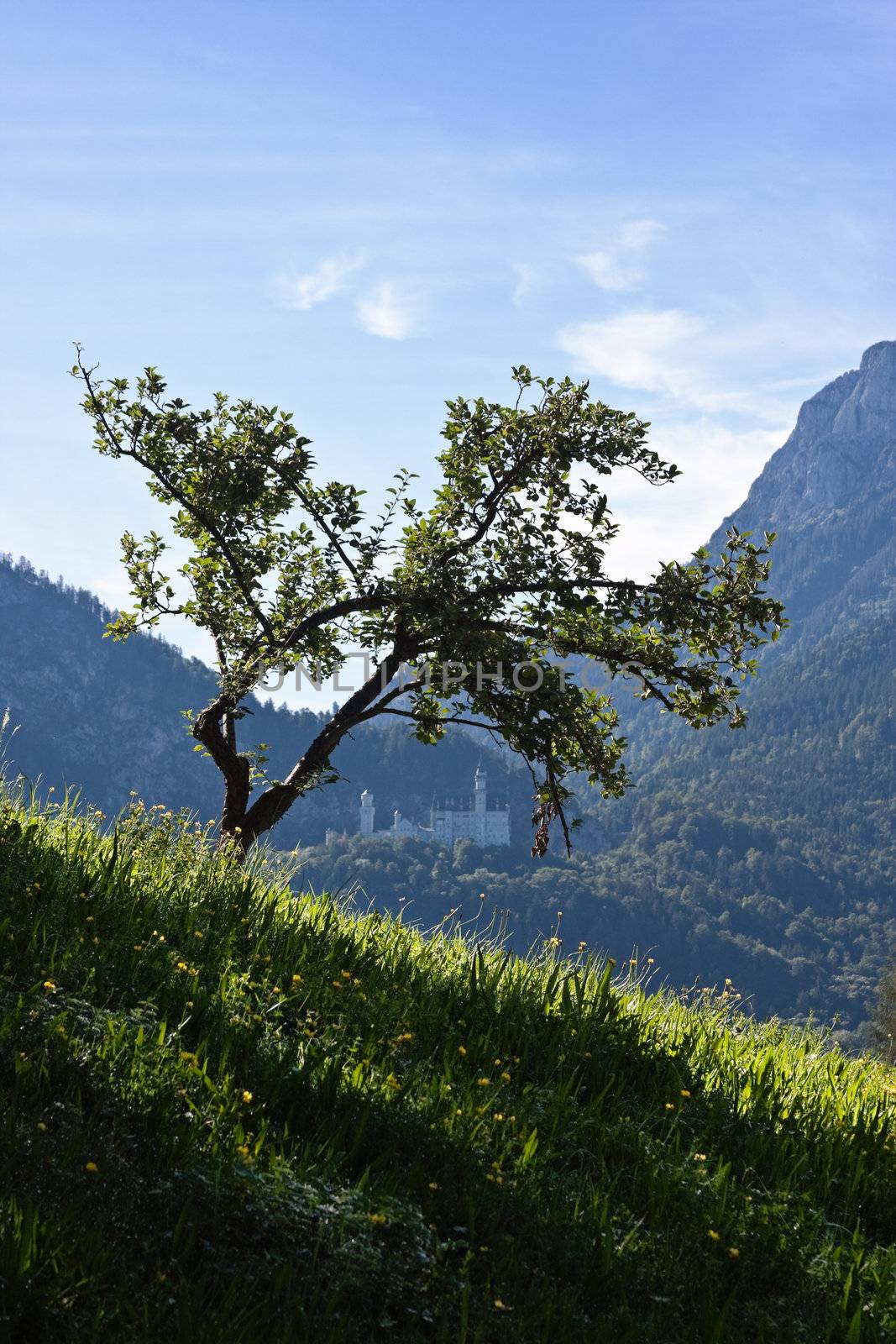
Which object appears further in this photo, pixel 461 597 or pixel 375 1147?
pixel 461 597

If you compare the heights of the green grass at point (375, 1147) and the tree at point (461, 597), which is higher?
the tree at point (461, 597)

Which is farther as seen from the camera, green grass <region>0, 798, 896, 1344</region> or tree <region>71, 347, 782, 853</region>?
tree <region>71, 347, 782, 853</region>

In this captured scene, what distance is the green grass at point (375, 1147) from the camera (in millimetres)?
3738

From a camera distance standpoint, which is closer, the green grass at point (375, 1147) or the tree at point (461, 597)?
the green grass at point (375, 1147)

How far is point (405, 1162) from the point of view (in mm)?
4691

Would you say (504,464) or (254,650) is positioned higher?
(504,464)

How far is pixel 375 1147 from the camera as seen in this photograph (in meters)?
4.77

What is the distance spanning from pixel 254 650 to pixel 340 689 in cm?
100

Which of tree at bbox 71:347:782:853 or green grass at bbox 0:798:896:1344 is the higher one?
tree at bbox 71:347:782:853

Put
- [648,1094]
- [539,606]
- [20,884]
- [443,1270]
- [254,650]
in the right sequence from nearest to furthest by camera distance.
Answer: [443,1270], [648,1094], [20,884], [539,606], [254,650]

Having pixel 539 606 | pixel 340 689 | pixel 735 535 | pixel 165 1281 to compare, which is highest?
pixel 735 535

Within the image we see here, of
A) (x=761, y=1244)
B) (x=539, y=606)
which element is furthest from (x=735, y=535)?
(x=761, y=1244)

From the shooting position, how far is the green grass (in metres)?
3.74

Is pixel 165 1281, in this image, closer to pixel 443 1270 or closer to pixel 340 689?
pixel 443 1270
